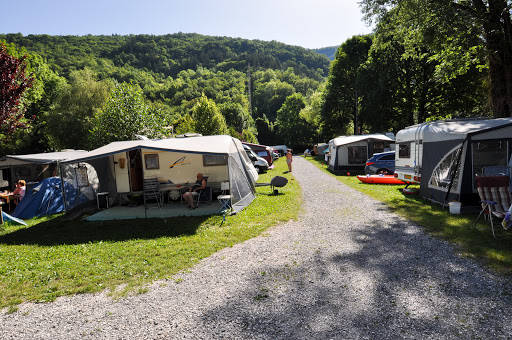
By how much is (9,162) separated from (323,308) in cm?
1381

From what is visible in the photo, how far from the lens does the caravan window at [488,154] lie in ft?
25.7

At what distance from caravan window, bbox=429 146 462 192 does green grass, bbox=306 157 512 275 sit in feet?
2.16

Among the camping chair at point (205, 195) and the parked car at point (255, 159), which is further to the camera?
the parked car at point (255, 159)

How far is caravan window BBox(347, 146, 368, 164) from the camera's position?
62.4 feet

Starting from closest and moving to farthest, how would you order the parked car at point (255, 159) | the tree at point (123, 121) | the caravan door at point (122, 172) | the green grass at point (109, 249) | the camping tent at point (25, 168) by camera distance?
the green grass at point (109, 249), the caravan door at point (122, 172), the camping tent at point (25, 168), the tree at point (123, 121), the parked car at point (255, 159)

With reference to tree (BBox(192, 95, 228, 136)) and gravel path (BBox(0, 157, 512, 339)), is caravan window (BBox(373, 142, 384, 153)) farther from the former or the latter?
tree (BBox(192, 95, 228, 136))

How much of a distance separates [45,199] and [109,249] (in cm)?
608

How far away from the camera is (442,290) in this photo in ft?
13.1

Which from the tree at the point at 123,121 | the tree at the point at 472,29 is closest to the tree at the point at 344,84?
the tree at the point at 472,29

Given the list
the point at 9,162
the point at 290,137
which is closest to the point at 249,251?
the point at 9,162

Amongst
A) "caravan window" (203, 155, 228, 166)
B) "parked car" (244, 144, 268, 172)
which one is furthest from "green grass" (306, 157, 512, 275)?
"parked car" (244, 144, 268, 172)

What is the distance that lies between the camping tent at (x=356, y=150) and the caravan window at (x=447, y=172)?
31.8 ft

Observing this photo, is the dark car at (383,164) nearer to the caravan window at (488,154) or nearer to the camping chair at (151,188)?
the caravan window at (488,154)

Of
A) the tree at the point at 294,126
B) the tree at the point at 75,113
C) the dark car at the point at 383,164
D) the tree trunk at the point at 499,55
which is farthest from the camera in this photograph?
the tree at the point at 294,126
